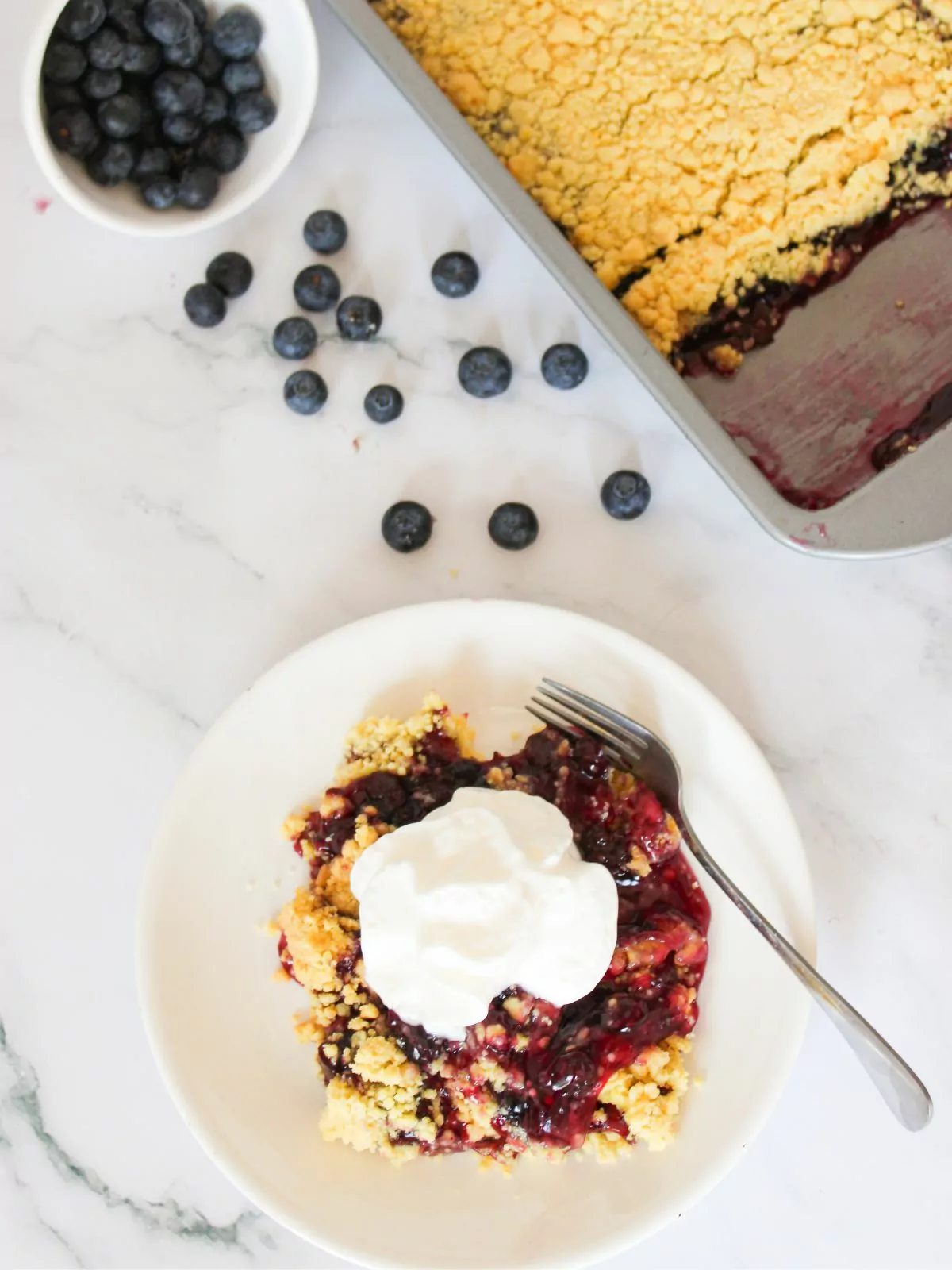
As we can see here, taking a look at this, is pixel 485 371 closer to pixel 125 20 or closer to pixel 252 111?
pixel 252 111

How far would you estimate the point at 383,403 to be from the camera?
1325mm

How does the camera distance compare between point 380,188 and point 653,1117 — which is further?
point 380,188

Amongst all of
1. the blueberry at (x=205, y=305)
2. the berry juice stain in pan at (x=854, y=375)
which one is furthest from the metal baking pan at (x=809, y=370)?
the blueberry at (x=205, y=305)

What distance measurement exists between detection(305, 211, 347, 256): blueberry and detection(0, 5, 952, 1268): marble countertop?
1.2 inches

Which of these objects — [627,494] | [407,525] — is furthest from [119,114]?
[627,494]

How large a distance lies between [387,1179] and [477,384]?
0.87 metres

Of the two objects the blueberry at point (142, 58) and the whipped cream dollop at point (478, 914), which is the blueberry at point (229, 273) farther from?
the whipped cream dollop at point (478, 914)

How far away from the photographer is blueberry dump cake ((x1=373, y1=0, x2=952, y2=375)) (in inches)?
48.5

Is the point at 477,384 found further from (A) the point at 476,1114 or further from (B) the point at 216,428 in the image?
(A) the point at 476,1114

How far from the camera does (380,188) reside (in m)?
1.37

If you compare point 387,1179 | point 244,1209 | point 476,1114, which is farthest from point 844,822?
point 244,1209

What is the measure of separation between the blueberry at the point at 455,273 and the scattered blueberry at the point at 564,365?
12cm

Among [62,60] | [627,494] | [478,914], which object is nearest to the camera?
[478,914]

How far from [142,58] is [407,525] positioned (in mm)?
560
